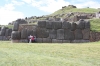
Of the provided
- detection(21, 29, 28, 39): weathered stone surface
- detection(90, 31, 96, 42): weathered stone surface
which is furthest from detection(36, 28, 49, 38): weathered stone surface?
detection(90, 31, 96, 42): weathered stone surface

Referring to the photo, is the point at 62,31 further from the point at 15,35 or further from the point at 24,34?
the point at 15,35

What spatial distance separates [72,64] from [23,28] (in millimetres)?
14997

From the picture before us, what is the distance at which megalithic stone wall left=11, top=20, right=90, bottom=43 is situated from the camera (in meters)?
24.8

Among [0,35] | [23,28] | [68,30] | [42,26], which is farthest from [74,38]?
[0,35]

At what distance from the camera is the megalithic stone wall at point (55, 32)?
2478 cm

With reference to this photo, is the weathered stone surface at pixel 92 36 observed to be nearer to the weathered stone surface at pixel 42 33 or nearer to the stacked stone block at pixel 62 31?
the stacked stone block at pixel 62 31

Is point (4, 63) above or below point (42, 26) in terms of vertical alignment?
below

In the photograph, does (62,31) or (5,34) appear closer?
(62,31)

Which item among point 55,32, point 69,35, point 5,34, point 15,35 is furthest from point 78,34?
point 5,34

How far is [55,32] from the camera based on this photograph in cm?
2500

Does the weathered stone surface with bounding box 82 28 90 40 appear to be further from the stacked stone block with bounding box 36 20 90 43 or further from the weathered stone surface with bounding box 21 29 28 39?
the weathered stone surface with bounding box 21 29 28 39

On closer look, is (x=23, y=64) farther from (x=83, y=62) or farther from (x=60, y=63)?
(x=83, y=62)

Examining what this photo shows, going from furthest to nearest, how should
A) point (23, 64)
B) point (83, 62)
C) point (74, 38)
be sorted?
point (74, 38), point (83, 62), point (23, 64)

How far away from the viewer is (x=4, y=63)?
10.4 metres
